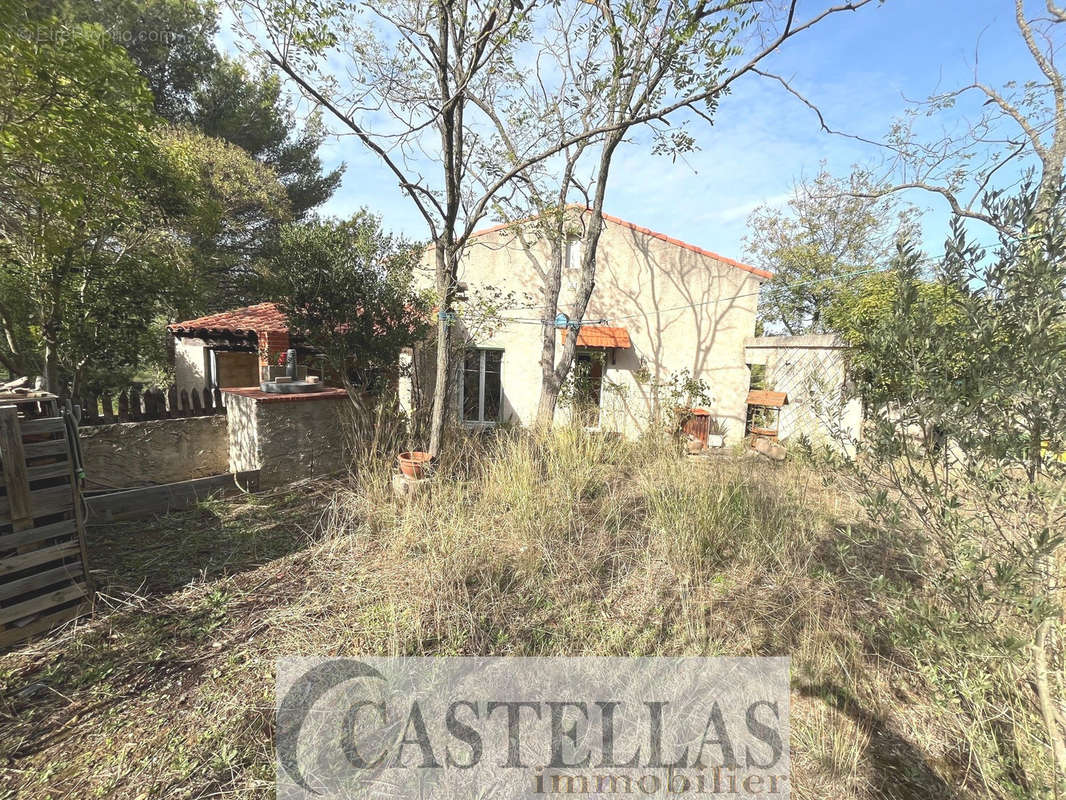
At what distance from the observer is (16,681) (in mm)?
2539

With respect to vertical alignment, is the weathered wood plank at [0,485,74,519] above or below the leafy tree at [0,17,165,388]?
below

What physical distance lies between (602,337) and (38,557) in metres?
9.62

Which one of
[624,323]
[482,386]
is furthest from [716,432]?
[482,386]

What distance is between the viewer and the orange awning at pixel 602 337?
10.2 meters

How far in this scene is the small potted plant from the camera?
34.5 feet

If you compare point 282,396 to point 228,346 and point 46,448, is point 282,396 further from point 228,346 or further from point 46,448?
point 228,346

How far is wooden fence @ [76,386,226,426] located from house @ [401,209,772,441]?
480 cm

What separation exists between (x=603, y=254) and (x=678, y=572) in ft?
30.0

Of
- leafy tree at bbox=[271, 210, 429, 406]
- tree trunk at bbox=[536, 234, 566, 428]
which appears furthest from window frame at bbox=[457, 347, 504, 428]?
leafy tree at bbox=[271, 210, 429, 406]

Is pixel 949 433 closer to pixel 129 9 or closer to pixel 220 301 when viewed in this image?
pixel 129 9

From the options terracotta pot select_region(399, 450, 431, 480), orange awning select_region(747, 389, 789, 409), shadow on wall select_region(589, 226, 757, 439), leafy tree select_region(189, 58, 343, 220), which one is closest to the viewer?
terracotta pot select_region(399, 450, 431, 480)

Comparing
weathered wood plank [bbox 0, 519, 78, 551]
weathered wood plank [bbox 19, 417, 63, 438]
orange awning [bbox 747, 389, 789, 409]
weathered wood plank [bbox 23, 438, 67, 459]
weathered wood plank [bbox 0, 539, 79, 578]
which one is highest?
weathered wood plank [bbox 19, 417, 63, 438]

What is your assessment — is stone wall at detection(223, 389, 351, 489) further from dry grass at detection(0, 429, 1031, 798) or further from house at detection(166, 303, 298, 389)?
house at detection(166, 303, 298, 389)

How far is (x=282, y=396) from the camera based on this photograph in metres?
5.96
